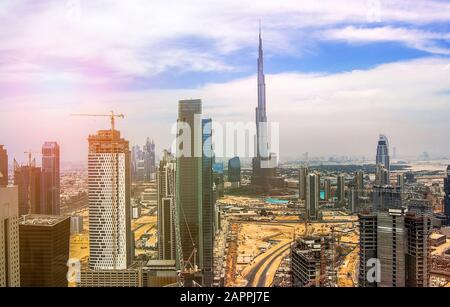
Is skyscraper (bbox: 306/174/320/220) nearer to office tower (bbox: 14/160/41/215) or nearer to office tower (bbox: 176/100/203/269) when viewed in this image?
office tower (bbox: 176/100/203/269)

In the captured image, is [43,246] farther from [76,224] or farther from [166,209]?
[166,209]

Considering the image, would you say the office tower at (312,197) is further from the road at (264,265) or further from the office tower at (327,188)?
the road at (264,265)

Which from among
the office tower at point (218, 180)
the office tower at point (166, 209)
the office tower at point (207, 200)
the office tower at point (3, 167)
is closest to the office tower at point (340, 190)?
the office tower at point (218, 180)

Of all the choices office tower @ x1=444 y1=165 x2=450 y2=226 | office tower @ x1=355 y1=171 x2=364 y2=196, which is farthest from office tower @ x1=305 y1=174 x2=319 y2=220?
office tower @ x1=444 y1=165 x2=450 y2=226

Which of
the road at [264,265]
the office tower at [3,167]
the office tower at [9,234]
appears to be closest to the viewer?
the road at [264,265]

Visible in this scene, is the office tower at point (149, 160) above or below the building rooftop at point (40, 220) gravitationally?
above

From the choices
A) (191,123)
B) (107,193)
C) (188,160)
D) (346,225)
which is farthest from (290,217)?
(107,193)
